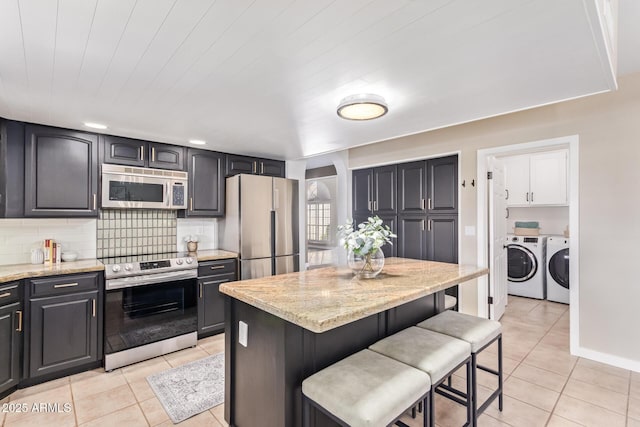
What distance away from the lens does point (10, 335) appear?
2.33 meters

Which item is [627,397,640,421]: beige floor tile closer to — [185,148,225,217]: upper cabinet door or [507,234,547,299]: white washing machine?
[507,234,547,299]: white washing machine

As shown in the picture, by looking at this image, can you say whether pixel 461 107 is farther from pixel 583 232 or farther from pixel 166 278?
pixel 166 278

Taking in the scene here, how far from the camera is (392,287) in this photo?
1803mm

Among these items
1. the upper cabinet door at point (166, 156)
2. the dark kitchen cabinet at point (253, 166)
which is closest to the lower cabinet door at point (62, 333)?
the upper cabinet door at point (166, 156)

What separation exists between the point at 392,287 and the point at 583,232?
228cm

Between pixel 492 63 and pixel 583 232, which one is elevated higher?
pixel 492 63

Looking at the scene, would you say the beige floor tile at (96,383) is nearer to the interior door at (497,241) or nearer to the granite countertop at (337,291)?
the granite countertop at (337,291)

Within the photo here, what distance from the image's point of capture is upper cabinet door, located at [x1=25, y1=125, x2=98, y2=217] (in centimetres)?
273

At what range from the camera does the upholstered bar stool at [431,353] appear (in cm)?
154

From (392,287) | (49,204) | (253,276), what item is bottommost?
(253,276)

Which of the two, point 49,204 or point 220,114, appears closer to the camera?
point 220,114

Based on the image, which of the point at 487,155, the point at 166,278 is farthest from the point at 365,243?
the point at 487,155

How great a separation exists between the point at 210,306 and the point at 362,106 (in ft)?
8.60

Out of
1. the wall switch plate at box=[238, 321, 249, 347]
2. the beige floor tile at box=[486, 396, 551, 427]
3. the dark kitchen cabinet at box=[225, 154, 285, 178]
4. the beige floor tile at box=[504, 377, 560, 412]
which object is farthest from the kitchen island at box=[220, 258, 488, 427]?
the dark kitchen cabinet at box=[225, 154, 285, 178]
